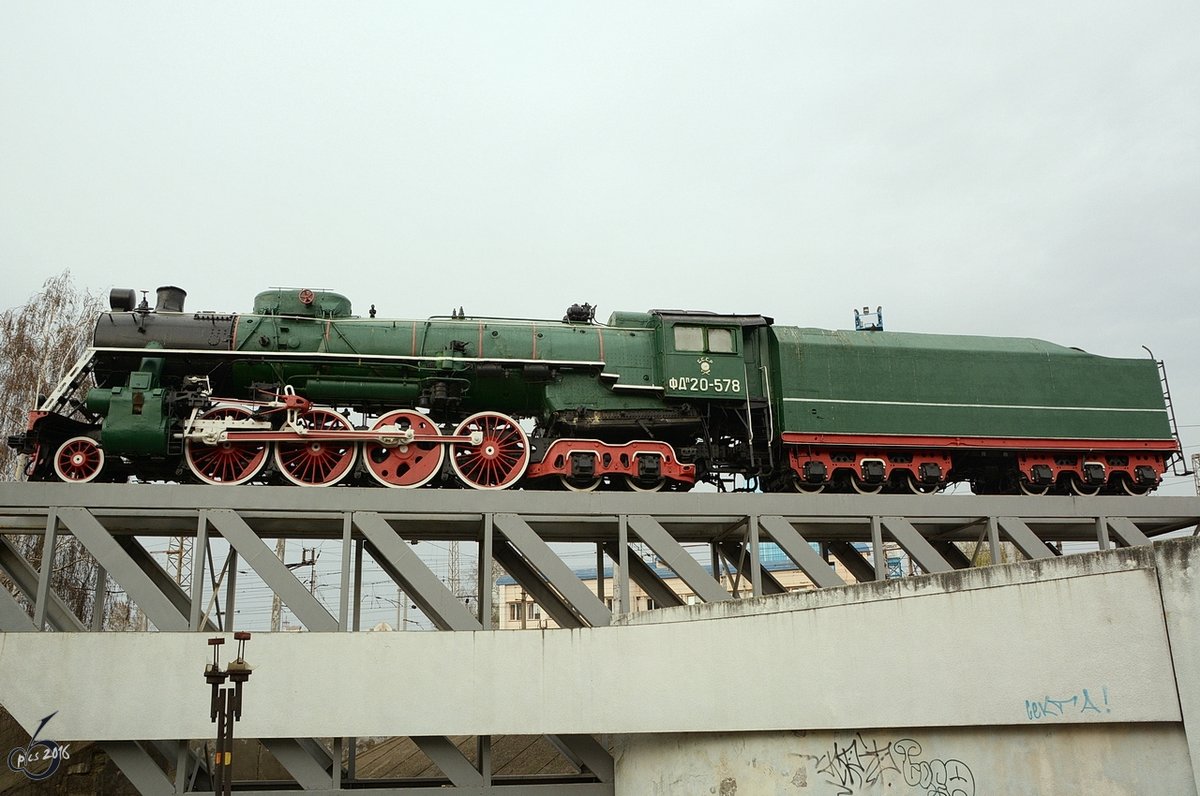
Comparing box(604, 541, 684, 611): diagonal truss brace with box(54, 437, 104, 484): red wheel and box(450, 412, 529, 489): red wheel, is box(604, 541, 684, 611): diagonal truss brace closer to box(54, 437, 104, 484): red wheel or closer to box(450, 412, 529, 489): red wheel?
box(450, 412, 529, 489): red wheel

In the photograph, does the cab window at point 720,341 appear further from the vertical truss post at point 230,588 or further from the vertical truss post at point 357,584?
the vertical truss post at point 230,588

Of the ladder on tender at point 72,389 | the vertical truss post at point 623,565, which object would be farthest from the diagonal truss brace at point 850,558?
the ladder on tender at point 72,389

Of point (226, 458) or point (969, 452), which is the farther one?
point (969, 452)

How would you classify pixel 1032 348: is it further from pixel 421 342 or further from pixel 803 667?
pixel 421 342

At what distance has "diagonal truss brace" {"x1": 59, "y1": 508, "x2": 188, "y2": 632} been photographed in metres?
12.0

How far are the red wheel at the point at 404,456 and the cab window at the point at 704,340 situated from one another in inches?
172

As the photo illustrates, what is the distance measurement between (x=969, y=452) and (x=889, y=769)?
290 inches

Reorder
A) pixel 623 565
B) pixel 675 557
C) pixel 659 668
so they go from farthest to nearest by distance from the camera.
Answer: pixel 675 557
pixel 623 565
pixel 659 668

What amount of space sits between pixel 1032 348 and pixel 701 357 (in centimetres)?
628

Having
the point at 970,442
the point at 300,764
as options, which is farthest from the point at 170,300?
the point at 970,442

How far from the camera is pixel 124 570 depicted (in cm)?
1224

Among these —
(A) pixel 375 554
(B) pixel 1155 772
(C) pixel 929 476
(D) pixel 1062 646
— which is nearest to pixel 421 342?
(A) pixel 375 554

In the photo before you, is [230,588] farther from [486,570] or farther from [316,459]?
[486,570]

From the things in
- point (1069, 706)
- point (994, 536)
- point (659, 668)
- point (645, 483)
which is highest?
point (645, 483)
